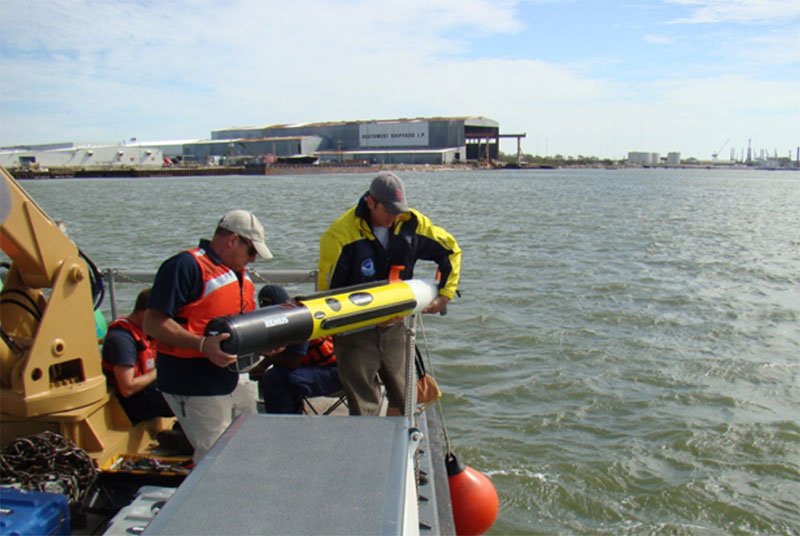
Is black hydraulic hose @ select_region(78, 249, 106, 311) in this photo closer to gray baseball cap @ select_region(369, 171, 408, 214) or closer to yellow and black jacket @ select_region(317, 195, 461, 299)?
yellow and black jacket @ select_region(317, 195, 461, 299)

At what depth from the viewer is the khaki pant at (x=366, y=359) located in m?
Result: 4.01

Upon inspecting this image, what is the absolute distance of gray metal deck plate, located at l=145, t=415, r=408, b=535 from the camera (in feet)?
5.71

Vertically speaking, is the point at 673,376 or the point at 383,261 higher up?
the point at 383,261

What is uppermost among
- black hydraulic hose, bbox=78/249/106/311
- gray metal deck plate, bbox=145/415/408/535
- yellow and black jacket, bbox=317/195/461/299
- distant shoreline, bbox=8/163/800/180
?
distant shoreline, bbox=8/163/800/180

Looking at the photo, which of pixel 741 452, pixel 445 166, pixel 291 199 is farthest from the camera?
pixel 445 166

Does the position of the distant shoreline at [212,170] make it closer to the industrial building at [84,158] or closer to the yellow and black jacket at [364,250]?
the industrial building at [84,158]

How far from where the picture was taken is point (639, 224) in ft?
96.4

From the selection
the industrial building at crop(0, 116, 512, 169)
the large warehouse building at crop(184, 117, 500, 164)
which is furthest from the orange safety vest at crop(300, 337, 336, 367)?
the large warehouse building at crop(184, 117, 500, 164)

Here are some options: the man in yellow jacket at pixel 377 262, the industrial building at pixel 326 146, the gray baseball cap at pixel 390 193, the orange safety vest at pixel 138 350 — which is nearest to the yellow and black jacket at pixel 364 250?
the man in yellow jacket at pixel 377 262

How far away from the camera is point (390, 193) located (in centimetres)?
375

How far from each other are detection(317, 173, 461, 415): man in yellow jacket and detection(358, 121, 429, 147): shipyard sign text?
4239 inches

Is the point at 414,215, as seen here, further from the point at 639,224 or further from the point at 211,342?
the point at 639,224

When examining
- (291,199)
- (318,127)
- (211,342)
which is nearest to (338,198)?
(291,199)

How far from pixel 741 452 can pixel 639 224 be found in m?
23.5
